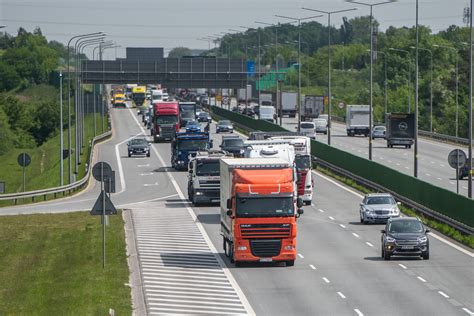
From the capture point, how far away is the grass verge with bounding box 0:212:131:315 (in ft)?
111

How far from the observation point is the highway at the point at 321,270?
34.3m

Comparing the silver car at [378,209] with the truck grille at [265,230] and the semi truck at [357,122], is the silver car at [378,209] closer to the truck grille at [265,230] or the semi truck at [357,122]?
the truck grille at [265,230]

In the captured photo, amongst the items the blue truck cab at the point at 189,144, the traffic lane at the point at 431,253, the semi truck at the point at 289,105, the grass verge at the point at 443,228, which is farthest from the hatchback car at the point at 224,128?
the grass verge at the point at 443,228

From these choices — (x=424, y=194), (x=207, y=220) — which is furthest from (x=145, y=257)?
(x=424, y=194)

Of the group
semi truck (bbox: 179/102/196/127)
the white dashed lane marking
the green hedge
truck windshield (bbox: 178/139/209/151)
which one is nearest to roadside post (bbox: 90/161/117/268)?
the white dashed lane marking

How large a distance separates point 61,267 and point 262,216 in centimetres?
653

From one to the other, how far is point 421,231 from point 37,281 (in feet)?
41.9

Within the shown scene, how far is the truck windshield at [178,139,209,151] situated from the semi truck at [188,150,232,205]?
1833 centimetres

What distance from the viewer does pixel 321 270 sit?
137ft

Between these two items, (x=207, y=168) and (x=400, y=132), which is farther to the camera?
(x=400, y=132)

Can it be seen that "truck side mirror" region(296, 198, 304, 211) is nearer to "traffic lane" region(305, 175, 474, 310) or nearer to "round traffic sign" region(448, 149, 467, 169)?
"traffic lane" region(305, 175, 474, 310)

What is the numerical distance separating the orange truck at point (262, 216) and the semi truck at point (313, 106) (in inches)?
4402

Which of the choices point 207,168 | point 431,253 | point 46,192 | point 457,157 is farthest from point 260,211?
point 46,192

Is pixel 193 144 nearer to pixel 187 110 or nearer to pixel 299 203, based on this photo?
pixel 299 203
